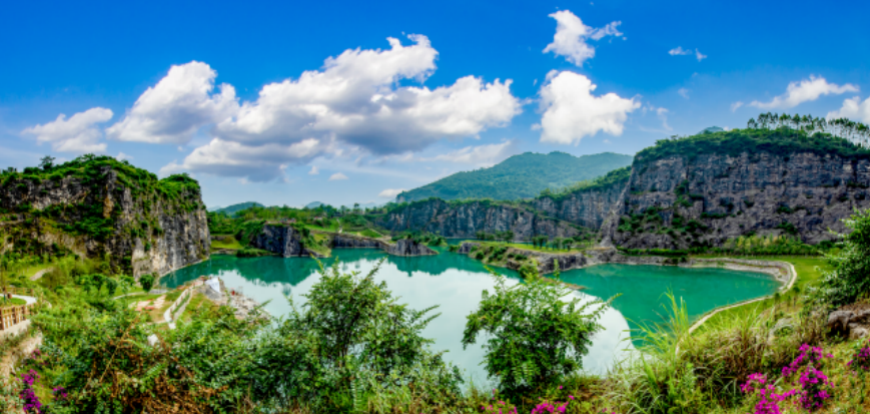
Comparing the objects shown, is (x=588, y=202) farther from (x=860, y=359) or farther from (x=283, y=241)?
(x=860, y=359)

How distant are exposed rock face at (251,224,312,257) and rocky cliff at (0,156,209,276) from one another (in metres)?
21.0

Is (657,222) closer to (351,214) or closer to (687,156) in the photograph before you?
(687,156)

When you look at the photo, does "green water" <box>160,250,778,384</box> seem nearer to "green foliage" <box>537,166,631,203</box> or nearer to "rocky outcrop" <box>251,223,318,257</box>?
"rocky outcrop" <box>251,223,318,257</box>

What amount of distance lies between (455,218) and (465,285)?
86.6 m

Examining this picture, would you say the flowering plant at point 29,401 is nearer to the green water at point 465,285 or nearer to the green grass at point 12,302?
the green grass at point 12,302

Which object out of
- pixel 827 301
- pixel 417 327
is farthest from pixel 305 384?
pixel 827 301

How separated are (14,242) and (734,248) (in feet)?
274

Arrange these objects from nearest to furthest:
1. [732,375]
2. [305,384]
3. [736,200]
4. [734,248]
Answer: [732,375] < [305,384] < [734,248] < [736,200]

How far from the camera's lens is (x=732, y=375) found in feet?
10.6

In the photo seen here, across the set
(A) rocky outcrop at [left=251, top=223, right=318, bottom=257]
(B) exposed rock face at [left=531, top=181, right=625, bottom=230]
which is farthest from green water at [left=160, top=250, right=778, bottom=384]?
(B) exposed rock face at [left=531, top=181, right=625, bottom=230]

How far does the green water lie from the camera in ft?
70.4

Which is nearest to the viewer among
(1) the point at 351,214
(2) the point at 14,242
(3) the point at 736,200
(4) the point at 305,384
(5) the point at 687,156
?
(4) the point at 305,384

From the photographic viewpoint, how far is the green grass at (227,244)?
66.6 metres

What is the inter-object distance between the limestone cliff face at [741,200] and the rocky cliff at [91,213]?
71.0 meters
